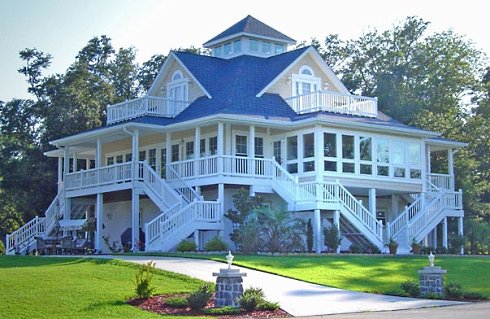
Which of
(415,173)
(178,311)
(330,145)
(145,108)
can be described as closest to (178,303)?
(178,311)

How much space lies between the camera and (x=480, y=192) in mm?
52969

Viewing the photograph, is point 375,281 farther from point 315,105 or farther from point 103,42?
point 103,42

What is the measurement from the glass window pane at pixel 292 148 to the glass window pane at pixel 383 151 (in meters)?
3.53

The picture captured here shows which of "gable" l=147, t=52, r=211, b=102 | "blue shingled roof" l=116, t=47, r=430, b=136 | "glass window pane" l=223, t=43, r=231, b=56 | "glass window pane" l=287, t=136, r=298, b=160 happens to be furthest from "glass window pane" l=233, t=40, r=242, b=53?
"glass window pane" l=287, t=136, r=298, b=160

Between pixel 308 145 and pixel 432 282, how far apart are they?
16.2 meters

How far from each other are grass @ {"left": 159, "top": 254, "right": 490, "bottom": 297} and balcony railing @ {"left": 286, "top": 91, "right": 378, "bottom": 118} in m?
9.00

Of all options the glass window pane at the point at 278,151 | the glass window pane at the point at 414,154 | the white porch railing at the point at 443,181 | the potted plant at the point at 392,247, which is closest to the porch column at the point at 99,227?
the glass window pane at the point at 278,151

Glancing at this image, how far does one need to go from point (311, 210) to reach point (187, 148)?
791cm

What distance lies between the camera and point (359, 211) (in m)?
37.4

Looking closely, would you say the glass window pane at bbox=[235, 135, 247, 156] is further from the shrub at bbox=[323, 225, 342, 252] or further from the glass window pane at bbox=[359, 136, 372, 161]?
the shrub at bbox=[323, 225, 342, 252]

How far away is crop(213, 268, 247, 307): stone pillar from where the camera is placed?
68.8ft

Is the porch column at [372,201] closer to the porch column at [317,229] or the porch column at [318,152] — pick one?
the porch column at [318,152]

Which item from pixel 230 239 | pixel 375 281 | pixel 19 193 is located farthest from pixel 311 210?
pixel 19 193

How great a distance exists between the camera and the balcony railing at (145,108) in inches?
1646
